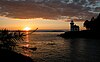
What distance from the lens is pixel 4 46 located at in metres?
15.6

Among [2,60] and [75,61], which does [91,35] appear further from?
[2,60]

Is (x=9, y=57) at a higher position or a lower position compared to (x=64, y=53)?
higher

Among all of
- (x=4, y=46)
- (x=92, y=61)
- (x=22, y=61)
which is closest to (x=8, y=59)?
(x=22, y=61)

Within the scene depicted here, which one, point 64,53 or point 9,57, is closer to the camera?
point 9,57

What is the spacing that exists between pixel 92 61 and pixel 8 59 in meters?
29.9

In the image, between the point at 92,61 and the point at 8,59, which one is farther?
the point at 92,61

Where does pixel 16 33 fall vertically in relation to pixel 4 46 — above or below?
above

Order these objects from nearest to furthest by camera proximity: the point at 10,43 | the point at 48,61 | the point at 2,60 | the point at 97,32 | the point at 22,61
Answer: the point at 10,43, the point at 2,60, the point at 22,61, the point at 48,61, the point at 97,32

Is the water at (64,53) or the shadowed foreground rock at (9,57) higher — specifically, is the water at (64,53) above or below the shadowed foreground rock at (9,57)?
Result: below

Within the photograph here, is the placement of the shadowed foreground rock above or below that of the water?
above

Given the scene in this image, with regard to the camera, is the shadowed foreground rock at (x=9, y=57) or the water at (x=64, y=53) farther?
the water at (x=64, y=53)

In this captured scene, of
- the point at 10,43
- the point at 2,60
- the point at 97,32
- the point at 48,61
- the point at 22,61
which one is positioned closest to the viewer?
the point at 10,43

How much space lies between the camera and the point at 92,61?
48.0m

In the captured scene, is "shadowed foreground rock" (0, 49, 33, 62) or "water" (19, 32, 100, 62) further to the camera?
"water" (19, 32, 100, 62)
